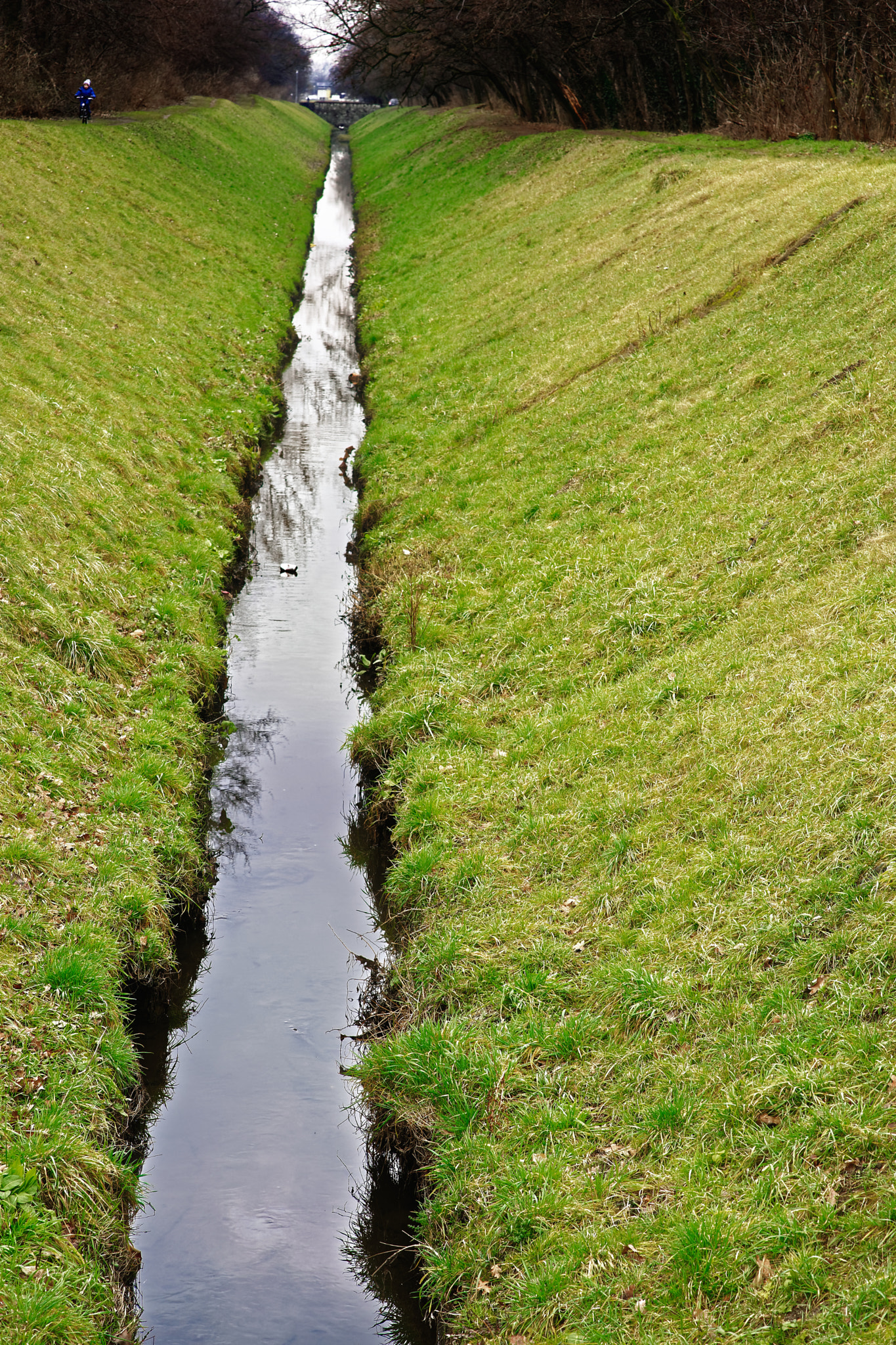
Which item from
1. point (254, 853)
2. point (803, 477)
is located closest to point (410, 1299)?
point (254, 853)

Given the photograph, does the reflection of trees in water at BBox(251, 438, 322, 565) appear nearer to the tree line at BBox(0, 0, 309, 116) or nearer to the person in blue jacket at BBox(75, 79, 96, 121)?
the tree line at BBox(0, 0, 309, 116)

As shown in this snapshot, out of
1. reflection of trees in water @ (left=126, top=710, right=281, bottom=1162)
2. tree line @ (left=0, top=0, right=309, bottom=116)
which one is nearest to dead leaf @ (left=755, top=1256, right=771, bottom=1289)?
reflection of trees in water @ (left=126, top=710, right=281, bottom=1162)

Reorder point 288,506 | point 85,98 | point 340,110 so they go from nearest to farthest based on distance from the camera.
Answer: point 288,506, point 85,98, point 340,110

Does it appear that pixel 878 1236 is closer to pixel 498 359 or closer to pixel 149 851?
pixel 149 851

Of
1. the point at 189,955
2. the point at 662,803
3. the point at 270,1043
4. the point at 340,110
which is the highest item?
the point at 340,110

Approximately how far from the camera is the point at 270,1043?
7.71 meters

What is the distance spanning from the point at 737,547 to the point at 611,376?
6.39 metres

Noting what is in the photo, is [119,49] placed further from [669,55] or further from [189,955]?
[189,955]

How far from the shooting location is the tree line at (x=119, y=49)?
107 feet

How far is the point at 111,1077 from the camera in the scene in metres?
6.71

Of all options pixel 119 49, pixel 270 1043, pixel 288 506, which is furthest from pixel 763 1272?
pixel 119 49

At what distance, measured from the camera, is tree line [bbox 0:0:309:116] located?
32719 mm

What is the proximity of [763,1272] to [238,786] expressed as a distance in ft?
23.4

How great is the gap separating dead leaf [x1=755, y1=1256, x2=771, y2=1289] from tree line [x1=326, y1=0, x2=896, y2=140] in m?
23.8
